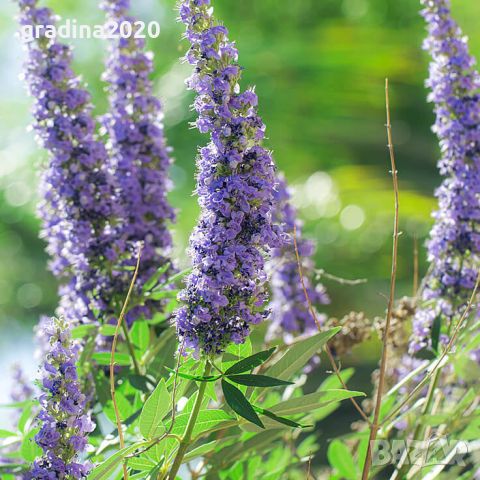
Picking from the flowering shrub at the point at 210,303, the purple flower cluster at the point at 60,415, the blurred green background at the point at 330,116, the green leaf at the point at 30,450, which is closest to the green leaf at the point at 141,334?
the flowering shrub at the point at 210,303

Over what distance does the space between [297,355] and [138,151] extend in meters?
0.32

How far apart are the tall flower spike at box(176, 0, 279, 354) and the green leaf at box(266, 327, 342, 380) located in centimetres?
3

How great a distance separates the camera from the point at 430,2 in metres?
0.72

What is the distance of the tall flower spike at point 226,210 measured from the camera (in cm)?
43

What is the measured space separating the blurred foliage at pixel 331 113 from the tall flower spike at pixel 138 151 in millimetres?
2158

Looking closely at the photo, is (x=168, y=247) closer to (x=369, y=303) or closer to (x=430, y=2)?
(x=430, y=2)

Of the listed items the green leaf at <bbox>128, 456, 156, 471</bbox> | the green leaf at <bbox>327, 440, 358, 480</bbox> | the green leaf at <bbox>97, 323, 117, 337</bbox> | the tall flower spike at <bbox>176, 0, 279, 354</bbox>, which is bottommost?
the green leaf at <bbox>327, 440, 358, 480</bbox>

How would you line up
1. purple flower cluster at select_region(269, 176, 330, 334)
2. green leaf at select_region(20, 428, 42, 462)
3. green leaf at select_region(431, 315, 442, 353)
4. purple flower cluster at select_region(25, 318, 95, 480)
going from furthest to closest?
purple flower cluster at select_region(269, 176, 330, 334), green leaf at select_region(431, 315, 442, 353), green leaf at select_region(20, 428, 42, 462), purple flower cluster at select_region(25, 318, 95, 480)

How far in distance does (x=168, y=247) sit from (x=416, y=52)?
3.01m

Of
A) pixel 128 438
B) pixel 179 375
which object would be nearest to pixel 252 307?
pixel 179 375

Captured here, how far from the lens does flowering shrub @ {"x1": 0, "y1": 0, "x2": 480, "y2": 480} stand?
1.42 ft

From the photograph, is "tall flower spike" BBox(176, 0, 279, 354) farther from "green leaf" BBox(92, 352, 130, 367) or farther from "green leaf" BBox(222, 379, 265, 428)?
"green leaf" BBox(92, 352, 130, 367)

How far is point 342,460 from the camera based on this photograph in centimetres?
66

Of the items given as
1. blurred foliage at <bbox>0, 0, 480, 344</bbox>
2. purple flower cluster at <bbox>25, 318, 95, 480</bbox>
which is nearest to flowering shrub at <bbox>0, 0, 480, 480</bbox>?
purple flower cluster at <bbox>25, 318, 95, 480</bbox>
